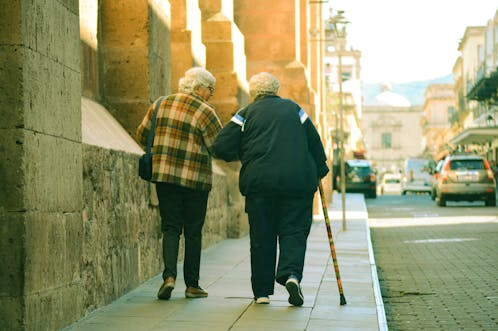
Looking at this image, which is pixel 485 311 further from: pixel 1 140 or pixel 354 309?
pixel 1 140

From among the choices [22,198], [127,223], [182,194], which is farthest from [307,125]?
[22,198]

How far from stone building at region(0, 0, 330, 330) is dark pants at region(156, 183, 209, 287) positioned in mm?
385

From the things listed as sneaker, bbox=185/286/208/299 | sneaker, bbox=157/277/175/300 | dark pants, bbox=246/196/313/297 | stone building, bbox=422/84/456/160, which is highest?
stone building, bbox=422/84/456/160

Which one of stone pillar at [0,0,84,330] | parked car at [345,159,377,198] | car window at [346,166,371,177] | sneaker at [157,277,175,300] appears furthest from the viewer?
car window at [346,166,371,177]

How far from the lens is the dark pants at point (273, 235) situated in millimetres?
7871

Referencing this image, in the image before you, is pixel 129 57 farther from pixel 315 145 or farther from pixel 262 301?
pixel 262 301

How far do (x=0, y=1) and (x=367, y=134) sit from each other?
17328 cm

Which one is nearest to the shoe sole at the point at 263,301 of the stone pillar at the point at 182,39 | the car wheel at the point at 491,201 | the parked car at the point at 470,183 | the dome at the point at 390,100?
the stone pillar at the point at 182,39

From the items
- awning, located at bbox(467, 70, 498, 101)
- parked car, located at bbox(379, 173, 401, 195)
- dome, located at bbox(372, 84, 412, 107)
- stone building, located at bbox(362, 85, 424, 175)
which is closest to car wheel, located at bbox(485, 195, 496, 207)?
awning, located at bbox(467, 70, 498, 101)

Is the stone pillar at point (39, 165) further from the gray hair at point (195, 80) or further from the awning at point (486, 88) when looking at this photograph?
the awning at point (486, 88)

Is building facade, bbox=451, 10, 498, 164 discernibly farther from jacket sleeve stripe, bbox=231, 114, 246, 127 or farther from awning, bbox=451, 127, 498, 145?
jacket sleeve stripe, bbox=231, 114, 246, 127

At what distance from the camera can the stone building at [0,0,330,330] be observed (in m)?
5.76

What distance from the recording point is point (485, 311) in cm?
827

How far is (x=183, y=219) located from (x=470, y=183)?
25673 millimetres
